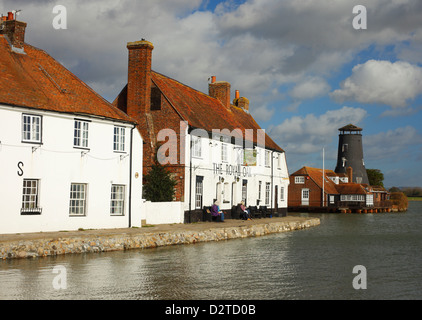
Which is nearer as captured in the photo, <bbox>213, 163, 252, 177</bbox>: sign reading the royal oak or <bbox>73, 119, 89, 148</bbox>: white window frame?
<bbox>73, 119, 89, 148</bbox>: white window frame

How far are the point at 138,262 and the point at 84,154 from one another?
7901 mm

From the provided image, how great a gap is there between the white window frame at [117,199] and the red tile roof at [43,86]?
361 centimetres

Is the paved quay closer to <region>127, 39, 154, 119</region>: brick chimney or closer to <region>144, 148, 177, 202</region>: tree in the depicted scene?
<region>144, 148, 177, 202</region>: tree

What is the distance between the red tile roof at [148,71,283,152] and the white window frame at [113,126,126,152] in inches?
234

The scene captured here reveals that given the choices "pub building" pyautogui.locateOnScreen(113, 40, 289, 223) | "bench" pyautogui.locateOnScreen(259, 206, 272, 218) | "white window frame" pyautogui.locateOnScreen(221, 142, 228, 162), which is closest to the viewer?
"pub building" pyautogui.locateOnScreen(113, 40, 289, 223)

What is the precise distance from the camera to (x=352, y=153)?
337 feet

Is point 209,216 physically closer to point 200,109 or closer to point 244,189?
point 244,189

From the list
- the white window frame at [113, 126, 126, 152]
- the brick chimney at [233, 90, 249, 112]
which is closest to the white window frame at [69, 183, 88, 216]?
the white window frame at [113, 126, 126, 152]

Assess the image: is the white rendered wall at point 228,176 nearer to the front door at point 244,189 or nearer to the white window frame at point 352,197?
the front door at point 244,189

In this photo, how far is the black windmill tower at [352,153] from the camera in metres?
102

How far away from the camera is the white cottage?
21438 mm

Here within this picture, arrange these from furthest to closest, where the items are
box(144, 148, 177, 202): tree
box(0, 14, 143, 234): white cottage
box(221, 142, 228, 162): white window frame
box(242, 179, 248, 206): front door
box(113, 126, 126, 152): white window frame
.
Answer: box(242, 179, 248, 206): front door < box(221, 142, 228, 162): white window frame < box(144, 148, 177, 202): tree < box(113, 126, 126, 152): white window frame < box(0, 14, 143, 234): white cottage

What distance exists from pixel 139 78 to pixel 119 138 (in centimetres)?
641
